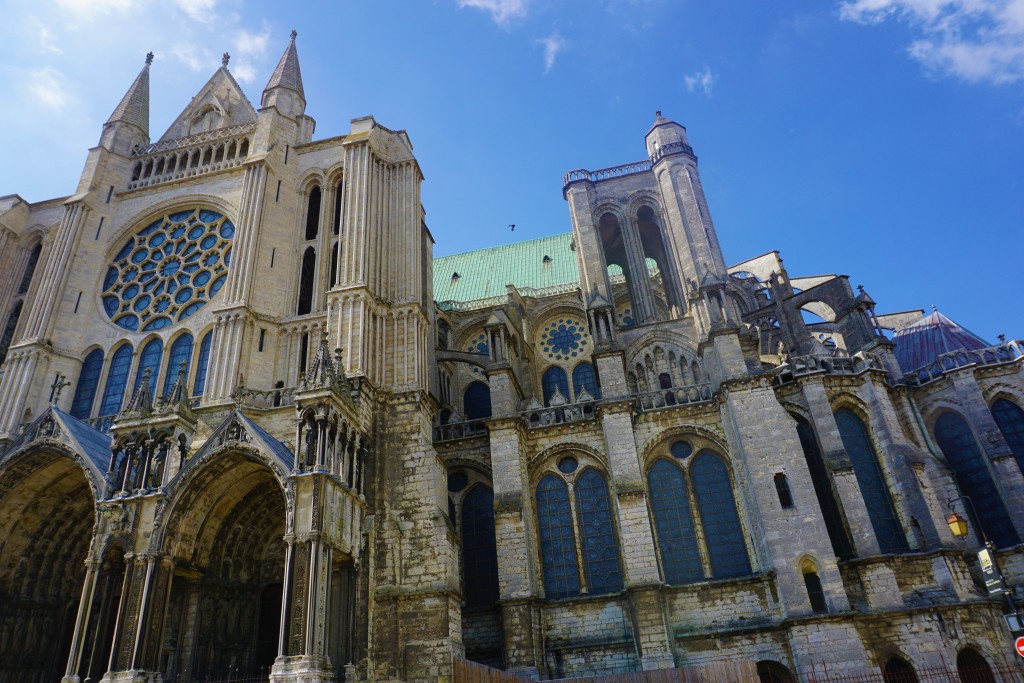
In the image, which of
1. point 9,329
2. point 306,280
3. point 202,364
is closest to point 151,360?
point 202,364

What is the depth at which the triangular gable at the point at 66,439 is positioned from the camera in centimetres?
1745

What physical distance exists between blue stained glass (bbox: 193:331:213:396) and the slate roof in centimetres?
2448

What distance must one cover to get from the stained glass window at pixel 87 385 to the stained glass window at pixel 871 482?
2402cm

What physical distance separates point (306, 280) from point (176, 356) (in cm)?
495

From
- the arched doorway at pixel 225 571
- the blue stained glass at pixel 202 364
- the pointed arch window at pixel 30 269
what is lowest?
the arched doorway at pixel 225 571

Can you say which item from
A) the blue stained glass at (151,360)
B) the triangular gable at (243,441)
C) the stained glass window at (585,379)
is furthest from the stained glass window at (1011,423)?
the blue stained glass at (151,360)

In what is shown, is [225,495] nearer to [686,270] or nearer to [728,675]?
[728,675]

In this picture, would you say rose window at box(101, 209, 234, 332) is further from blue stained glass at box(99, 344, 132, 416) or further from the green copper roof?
the green copper roof

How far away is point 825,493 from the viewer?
792 inches

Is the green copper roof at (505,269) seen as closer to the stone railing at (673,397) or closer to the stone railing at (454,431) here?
the stone railing at (454,431)

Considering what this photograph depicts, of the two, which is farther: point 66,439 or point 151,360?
point 151,360

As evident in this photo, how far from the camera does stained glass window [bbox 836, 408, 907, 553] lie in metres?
19.4

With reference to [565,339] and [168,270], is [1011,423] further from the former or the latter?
[168,270]

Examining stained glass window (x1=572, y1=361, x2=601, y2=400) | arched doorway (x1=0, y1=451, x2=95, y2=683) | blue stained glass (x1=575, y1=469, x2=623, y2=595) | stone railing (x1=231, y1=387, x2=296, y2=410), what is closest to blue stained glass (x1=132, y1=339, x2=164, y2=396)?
arched doorway (x1=0, y1=451, x2=95, y2=683)
